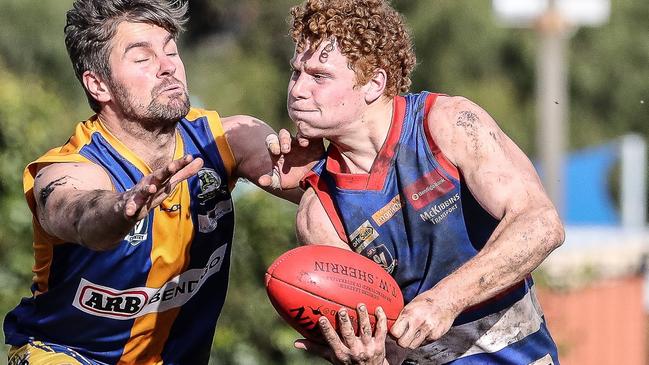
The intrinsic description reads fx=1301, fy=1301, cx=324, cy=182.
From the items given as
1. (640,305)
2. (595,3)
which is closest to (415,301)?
(640,305)

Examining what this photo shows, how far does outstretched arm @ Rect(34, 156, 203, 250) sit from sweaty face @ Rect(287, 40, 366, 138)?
27.2 inches

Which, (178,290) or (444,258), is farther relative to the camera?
(178,290)

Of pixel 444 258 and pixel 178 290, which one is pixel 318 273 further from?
pixel 178 290

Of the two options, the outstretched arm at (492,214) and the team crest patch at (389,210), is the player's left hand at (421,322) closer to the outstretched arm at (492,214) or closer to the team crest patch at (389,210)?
the outstretched arm at (492,214)

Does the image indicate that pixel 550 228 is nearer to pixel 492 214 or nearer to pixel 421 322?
pixel 492 214

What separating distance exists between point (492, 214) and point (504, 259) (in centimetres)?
26

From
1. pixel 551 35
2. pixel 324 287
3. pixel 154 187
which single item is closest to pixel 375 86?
pixel 324 287

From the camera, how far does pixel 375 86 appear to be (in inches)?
215

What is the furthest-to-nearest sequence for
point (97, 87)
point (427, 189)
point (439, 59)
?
point (439, 59)
point (97, 87)
point (427, 189)

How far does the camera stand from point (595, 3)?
19.9 meters

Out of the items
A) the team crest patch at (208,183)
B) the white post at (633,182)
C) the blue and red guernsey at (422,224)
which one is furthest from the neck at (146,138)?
the white post at (633,182)

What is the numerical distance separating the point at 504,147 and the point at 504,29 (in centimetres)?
2428

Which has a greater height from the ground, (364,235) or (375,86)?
(375,86)

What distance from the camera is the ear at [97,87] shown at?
5973 mm
